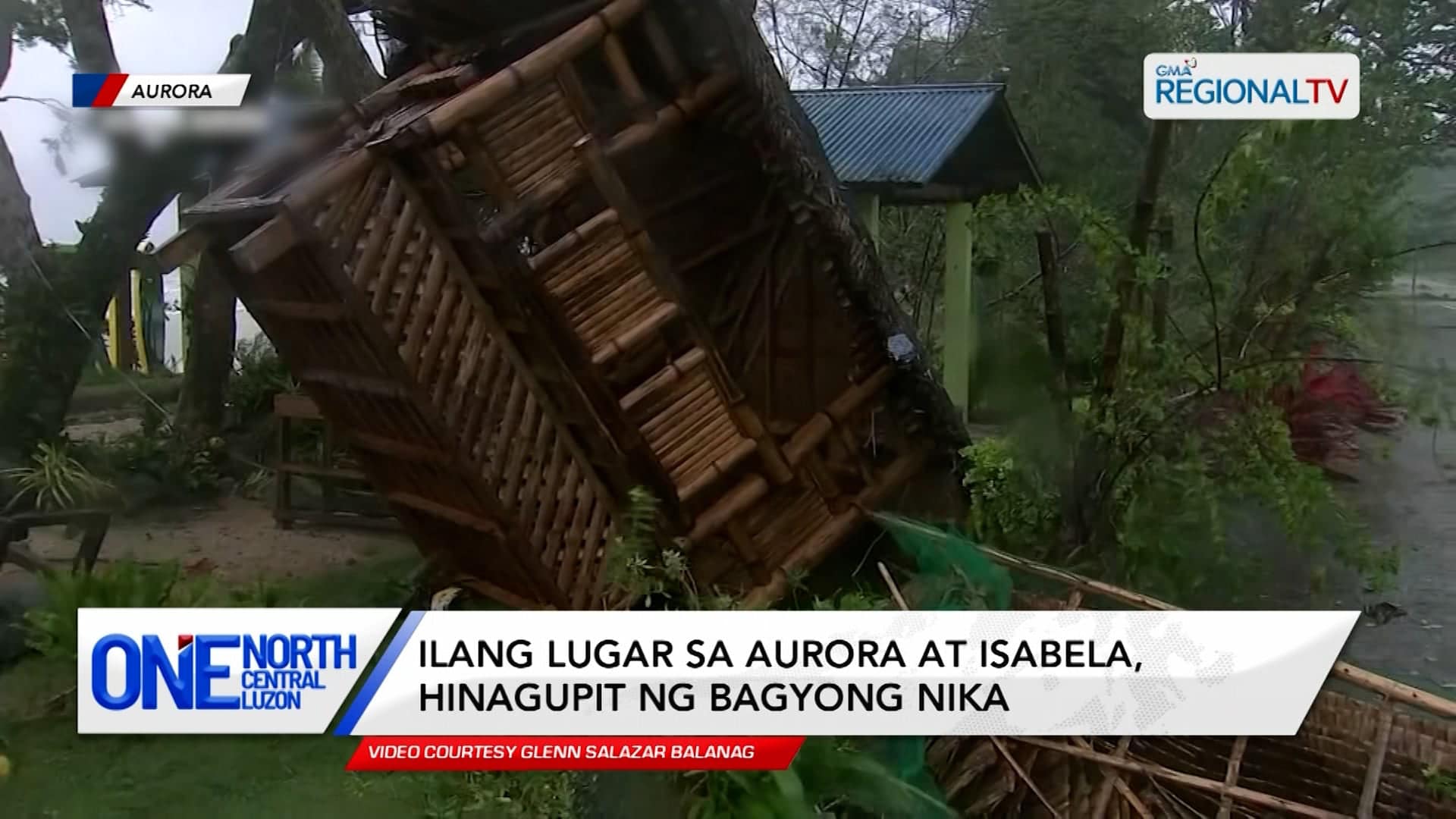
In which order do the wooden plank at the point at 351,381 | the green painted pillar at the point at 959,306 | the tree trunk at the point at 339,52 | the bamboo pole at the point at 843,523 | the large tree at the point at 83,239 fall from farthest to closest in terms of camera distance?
the bamboo pole at the point at 843,523 → the wooden plank at the point at 351,381 → the green painted pillar at the point at 959,306 → the tree trunk at the point at 339,52 → the large tree at the point at 83,239

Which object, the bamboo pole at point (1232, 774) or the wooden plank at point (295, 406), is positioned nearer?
the bamboo pole at point (1232, 774)

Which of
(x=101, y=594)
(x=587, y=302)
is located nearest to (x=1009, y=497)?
(x=587, y=302)

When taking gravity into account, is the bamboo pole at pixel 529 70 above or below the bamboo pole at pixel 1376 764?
above

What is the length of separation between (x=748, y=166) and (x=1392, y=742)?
2016 mm

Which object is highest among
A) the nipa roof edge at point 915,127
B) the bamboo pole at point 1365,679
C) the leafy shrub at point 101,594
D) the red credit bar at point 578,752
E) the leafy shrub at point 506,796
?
the nipa roof edge at point 915,127

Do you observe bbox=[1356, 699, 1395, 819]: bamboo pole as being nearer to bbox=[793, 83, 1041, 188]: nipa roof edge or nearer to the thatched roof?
the thatched roof

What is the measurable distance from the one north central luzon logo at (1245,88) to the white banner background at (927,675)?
1.12 m

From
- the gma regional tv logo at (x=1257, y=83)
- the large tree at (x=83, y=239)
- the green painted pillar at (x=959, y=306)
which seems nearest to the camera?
the gma regional tv logo at (x=1257, y=83)

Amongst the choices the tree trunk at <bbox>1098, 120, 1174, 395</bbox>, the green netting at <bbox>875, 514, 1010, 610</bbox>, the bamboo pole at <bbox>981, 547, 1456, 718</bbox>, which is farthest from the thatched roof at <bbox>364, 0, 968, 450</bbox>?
the bamboo pole at <bbox>981, 547, 1456, 718</bbox>

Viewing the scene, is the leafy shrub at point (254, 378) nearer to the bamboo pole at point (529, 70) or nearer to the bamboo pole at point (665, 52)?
the bamboo pole at point (529, 70)

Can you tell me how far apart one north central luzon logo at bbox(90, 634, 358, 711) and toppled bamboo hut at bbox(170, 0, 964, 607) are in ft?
1.33

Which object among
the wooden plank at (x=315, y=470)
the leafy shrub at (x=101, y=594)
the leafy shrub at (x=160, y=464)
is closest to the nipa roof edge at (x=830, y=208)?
the wooden plank at (x=315, y=470)

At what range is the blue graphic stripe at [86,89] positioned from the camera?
2531 mm

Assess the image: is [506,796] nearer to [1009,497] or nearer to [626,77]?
[1009,497]
